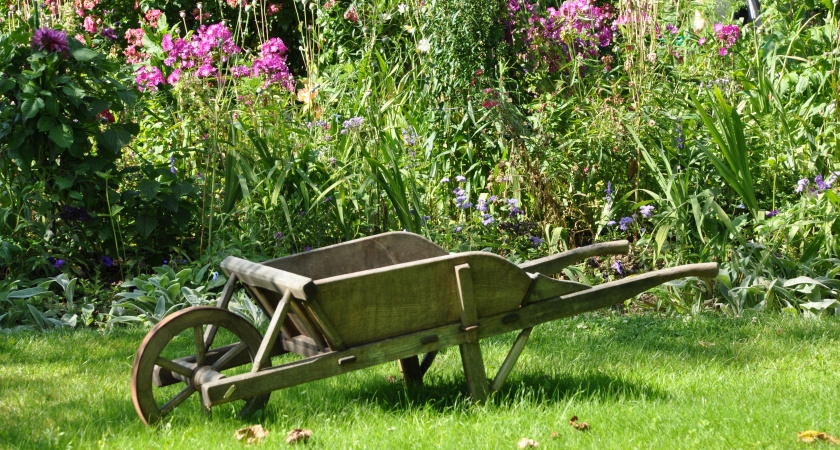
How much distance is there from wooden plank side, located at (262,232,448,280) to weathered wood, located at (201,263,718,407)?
0.47 m

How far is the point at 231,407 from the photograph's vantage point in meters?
2.90

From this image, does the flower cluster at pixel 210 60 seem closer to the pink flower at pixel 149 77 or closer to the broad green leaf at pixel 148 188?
the pink flower at pixel 149 77

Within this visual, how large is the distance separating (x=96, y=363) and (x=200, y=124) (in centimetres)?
210

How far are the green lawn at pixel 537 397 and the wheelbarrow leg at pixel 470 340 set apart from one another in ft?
0.25

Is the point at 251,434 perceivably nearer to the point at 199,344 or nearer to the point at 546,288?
the point at 199,344

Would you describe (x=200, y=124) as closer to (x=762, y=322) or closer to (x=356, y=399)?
(x=356, y=399)

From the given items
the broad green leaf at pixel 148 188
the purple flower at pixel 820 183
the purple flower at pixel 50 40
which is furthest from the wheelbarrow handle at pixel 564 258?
the purple flower at pixel 50 40

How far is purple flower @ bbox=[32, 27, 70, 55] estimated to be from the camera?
4633 millimetres

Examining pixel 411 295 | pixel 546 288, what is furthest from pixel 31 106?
pixel 546 288

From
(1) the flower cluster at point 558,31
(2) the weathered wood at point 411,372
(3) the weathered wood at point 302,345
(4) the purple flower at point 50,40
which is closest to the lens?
(3) the weathered wood at point 302,345

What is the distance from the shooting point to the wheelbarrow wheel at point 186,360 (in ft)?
8.38

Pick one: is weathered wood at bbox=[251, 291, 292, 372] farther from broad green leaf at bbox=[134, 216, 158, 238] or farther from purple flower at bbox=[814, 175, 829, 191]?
purple flower at bbox=[814, 175, 829, 191]

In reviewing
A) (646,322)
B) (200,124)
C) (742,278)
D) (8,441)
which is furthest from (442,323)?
(200,124)

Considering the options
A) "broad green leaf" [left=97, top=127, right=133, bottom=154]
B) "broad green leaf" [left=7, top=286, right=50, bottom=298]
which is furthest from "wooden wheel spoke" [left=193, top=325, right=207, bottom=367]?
"broad green leaf" [left=97, top=127, right=133, bottom=154]
